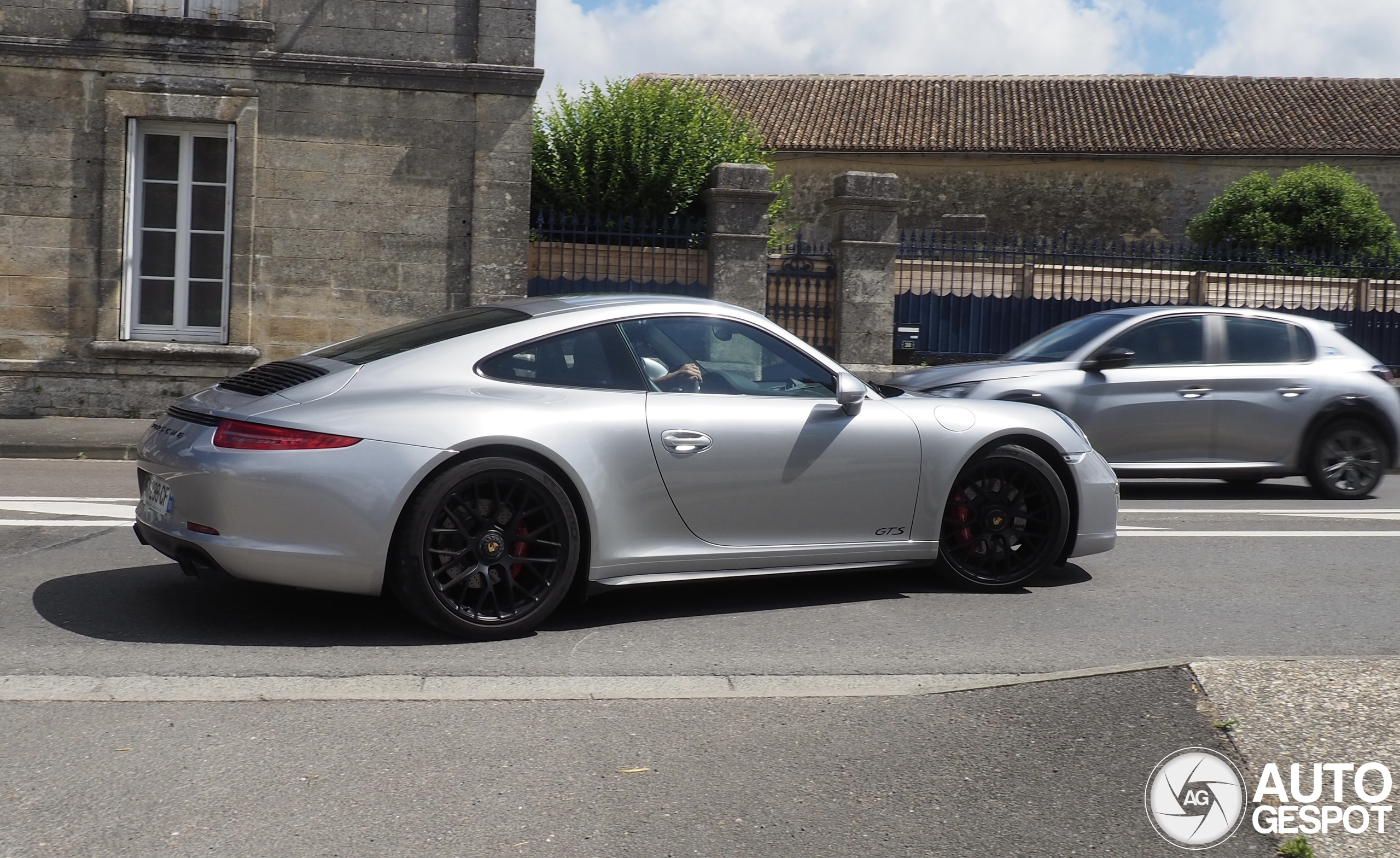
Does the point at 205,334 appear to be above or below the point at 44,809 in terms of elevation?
above

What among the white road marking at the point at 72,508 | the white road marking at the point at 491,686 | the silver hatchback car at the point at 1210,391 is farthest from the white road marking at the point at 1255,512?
the white road marking at the point at 72,508

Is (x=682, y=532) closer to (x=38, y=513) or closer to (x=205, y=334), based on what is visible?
(x=38, y=513)

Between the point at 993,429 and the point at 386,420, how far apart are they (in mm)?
2735

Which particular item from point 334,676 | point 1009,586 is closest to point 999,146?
point 1009,586

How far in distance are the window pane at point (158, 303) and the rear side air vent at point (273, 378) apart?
9608mm

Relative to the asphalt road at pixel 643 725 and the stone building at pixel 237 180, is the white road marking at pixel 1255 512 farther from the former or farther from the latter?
the stone building at pixel 237 180

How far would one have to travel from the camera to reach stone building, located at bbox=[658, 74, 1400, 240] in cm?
3634

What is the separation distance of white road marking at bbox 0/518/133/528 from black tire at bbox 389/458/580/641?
10.6 feet

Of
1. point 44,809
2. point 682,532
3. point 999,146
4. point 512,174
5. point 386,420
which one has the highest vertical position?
point 999,146

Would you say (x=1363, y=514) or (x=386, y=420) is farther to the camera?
(x=1363, y=514)

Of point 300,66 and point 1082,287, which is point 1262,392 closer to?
point 1082,287

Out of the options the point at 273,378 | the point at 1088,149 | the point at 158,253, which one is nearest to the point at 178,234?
the point at 158,253

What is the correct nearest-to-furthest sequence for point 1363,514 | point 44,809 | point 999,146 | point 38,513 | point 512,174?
point 44,809 → point 38,513 → point 1363,514 → point 512,174 → point 999,146

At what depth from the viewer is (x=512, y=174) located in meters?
14.4
